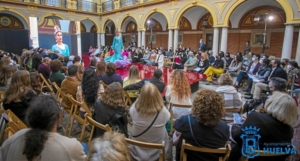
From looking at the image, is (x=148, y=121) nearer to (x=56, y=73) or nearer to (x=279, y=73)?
(x=56, y=73)

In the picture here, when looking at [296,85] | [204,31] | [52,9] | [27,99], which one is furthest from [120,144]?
[52,9]

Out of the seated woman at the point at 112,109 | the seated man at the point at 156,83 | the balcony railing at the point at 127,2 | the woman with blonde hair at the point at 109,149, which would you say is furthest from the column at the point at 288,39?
the balcony railing at the point at 127,2

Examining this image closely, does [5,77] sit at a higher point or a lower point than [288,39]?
lower

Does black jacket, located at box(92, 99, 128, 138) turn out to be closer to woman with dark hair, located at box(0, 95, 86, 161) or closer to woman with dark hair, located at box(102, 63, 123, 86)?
woman with dark hair, located at box(0, 95, 86, 161)

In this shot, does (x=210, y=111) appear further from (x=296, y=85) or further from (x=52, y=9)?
(x=52, y=9)

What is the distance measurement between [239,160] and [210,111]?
596 mm

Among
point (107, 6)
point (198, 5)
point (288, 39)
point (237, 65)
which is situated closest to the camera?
point (288, 39)

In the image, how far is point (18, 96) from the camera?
2.12 m

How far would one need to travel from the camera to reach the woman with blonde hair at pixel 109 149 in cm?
85

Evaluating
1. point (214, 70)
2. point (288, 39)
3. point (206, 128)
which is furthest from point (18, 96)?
point (288, 39)

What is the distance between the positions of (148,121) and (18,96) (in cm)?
152

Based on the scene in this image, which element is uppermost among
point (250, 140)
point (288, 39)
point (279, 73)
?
point (288, 39)

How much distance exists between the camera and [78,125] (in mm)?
3312

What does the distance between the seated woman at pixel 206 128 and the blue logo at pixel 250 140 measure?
0.17 meters
